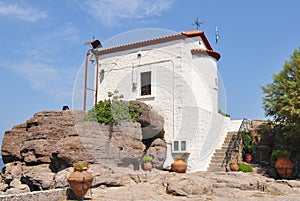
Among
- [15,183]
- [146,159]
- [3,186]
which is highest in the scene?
[146,159]

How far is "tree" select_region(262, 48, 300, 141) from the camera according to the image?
46.6ft

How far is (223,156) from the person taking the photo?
1664 centimetres

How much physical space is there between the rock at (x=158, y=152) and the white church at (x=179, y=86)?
49 cm

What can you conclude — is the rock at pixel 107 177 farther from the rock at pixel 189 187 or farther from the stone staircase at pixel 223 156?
the stone staircase at pixel 223 156

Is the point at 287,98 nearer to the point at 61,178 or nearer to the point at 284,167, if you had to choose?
the point at 284,167

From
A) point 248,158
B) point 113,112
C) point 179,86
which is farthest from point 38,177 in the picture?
point 248,158

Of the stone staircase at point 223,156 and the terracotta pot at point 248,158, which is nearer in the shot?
the stone staircase at point 223,156

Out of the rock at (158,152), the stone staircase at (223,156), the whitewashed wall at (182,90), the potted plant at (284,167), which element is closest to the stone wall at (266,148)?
the potted plant at (284,167)

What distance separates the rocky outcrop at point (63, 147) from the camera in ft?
40.3

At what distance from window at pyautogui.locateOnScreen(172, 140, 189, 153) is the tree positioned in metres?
4.18

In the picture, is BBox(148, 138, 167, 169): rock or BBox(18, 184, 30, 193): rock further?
BBox(148, 138, 167, 169): rock

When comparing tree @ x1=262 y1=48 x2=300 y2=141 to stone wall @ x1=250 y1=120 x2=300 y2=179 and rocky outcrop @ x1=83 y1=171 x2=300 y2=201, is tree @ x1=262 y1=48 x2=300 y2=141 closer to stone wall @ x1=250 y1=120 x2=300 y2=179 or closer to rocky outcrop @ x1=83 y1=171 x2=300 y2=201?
stone wall @ x1=250 y1=120 x2=300 y2=179

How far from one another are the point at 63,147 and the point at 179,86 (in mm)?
6995

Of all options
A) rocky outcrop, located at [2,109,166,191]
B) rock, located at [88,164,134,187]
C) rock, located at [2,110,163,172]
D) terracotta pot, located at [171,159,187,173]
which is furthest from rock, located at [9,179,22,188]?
terracotta pot, located at [171,159,187,173]
